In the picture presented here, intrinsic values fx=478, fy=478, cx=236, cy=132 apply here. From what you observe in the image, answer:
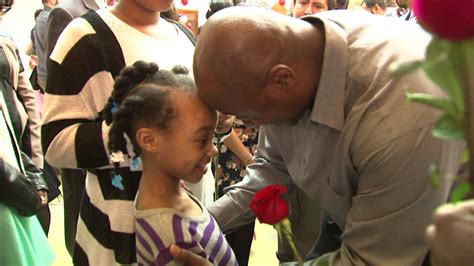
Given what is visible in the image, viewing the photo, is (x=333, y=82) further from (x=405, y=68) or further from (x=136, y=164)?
(x=405, y=68)

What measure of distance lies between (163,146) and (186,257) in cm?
25

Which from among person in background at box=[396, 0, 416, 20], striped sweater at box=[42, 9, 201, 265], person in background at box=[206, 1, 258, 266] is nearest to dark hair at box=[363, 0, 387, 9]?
person in background at box=[396, 0, 416, 20]

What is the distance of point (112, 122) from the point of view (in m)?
1.07

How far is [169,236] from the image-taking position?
1012 mm

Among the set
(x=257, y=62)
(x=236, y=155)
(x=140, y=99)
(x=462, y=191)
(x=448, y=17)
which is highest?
(x=448, y=17)

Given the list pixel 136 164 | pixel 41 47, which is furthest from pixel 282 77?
pixel 41 47

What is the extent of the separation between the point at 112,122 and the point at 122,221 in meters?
0.23

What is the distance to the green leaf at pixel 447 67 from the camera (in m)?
0.31

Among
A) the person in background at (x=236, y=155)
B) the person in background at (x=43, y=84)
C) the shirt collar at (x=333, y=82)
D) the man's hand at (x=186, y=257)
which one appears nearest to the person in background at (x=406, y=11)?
the shirt collar at (x=333, y=82)

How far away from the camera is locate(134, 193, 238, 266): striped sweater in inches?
39.9

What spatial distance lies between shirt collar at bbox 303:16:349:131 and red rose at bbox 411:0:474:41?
63 cm

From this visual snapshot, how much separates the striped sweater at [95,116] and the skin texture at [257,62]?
281 mm

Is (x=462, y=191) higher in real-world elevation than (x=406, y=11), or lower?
higher

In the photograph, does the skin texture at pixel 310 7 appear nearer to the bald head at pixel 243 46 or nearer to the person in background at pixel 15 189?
the person in background at pixel 15 189
